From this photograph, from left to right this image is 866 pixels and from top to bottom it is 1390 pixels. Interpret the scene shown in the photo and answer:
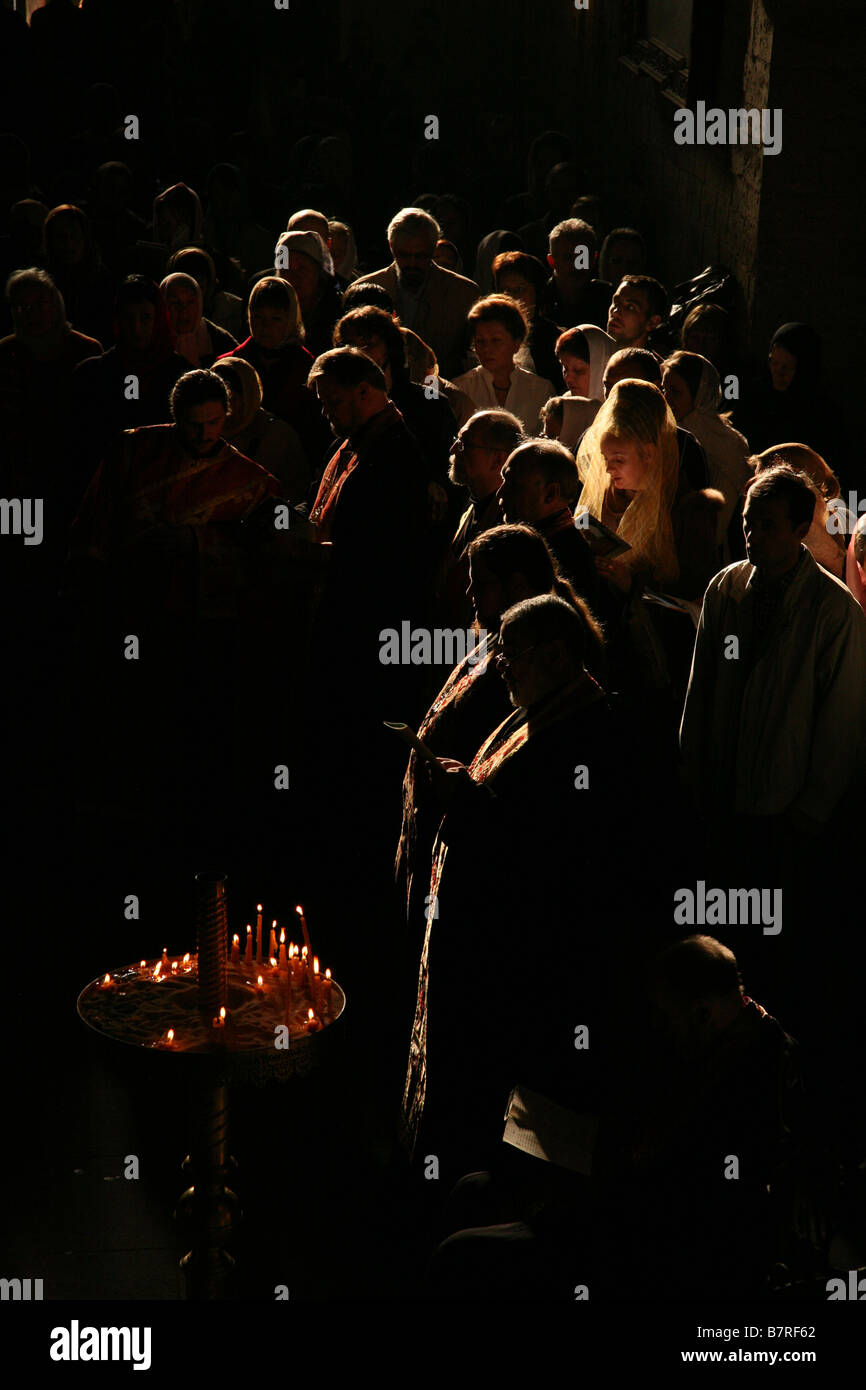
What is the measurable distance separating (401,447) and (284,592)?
0.86 m

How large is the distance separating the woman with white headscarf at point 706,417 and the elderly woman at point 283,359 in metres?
1.75

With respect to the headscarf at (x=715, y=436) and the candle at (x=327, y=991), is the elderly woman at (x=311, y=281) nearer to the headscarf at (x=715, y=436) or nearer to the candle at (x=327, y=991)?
the headscarf at (x=715, y=436)

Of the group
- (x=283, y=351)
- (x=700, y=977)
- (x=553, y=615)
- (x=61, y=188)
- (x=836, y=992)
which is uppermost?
Answer: (x=61, y=188)

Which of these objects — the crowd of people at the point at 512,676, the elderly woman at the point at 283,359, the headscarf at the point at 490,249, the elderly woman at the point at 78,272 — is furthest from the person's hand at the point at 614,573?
the headscarf at the point at 490,249

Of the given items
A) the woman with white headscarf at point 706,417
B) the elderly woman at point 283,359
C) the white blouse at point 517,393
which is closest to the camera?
the woman with white headscarf at point 706,417

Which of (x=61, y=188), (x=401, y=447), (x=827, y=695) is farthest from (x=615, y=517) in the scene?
(x=61, y=188)

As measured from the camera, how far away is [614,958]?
4.37 meters

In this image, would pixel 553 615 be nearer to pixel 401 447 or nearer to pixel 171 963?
pixel 171 963

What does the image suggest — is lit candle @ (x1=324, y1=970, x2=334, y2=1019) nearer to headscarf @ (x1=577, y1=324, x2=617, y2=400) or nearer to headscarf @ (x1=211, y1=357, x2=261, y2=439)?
headscarf @ (x1=211, y1=357, x2=261, y2=439)

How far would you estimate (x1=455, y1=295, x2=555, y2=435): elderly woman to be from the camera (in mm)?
8039

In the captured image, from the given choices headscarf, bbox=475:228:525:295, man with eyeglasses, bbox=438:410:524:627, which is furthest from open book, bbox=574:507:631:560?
headscarf, bbox=475:228:525:295

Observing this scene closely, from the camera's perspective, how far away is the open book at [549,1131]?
155 inches

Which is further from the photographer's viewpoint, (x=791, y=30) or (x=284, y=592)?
(x=791, y=30)

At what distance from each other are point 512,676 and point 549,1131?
3.57ft
